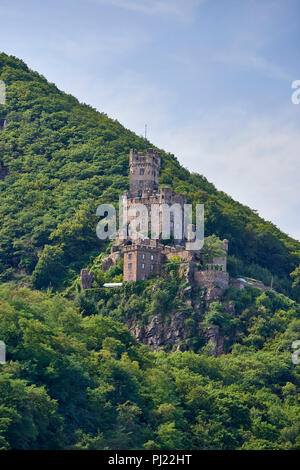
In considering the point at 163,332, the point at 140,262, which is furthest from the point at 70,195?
the point at 163,332

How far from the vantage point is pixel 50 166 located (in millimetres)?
162500

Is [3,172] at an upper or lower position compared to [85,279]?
upper

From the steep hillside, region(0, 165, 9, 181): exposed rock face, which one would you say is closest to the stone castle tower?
the steep hillside

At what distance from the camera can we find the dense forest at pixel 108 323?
288 ft

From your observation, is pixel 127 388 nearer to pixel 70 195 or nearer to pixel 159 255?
pixel 159 255

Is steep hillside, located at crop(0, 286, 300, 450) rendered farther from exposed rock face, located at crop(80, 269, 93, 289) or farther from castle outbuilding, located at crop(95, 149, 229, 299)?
exposed rock face, located at crop(80, 269, 93, 289)

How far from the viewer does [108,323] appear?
105m

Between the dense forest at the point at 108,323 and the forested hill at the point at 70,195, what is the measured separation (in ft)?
0.79

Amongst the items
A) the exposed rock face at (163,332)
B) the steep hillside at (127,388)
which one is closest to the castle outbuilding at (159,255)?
the exposed rock face at (163,332)

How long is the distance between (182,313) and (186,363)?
936cm

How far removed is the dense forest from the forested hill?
0.24m

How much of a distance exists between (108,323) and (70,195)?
46474mm
